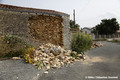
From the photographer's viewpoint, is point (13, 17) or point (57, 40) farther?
point (57, 40)

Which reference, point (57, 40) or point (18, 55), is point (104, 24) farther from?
point (18, 55)

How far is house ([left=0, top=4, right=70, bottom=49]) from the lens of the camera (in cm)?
552

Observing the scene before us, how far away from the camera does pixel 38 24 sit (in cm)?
644

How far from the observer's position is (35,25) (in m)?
6.34

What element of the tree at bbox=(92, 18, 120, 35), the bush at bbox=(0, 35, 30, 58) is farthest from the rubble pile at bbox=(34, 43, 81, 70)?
the tree at bbox=(92, 18, 120, 35)

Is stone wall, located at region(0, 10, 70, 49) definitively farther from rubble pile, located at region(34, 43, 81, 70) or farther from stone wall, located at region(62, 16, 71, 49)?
rubble pile, located at region(34, 43, 81, 70)

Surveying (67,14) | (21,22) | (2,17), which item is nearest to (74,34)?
(67,14)

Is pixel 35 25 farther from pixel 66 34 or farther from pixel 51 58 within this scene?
pixel 51 58

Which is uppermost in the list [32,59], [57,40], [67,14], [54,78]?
[67,14]

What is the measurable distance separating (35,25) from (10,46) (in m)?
2.34

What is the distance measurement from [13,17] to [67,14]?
4.47m

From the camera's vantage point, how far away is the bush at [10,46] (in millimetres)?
4759

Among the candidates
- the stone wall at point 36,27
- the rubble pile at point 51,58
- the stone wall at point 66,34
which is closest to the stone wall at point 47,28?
the stone wall at point 36,27

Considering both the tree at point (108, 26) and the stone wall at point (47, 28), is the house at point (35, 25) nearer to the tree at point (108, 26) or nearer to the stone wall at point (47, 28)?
the stone wall at point (47, 28)
